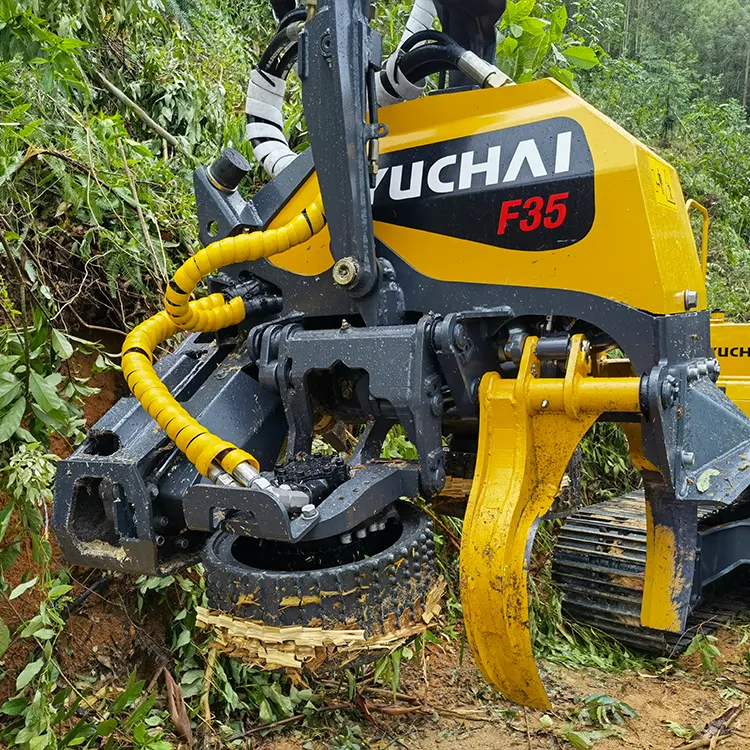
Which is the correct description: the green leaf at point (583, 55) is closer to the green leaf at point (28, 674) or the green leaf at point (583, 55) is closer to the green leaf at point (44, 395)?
the green leaf at point (44, 395)

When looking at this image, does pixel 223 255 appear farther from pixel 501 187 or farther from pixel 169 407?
pixel 501 187

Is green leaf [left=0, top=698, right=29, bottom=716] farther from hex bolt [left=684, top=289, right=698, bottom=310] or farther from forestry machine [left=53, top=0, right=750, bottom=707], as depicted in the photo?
hex bolt [left=684, top=289, right=698, bottom=310]

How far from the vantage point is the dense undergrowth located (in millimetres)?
2631

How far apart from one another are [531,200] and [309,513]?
1.04 m

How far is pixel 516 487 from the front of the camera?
201cm

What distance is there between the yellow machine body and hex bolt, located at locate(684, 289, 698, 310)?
17mm

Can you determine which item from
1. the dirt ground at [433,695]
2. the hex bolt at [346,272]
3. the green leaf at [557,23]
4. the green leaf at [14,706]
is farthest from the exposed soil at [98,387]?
the green leaf at [557,23]

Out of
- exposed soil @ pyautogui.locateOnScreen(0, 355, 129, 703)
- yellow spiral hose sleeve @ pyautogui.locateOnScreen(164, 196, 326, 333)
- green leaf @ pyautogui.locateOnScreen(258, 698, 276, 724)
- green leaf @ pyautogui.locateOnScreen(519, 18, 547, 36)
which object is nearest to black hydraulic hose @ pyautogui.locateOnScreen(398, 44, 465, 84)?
yellow spiral hose sleeve @ pyautogui.locateOnScreen(164, 196, 326, 333)

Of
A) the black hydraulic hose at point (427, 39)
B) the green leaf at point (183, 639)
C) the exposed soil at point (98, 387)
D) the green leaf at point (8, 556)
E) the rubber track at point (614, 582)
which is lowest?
the rubber track at point (614, 582)

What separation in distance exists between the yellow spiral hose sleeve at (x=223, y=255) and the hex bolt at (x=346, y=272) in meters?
0.18

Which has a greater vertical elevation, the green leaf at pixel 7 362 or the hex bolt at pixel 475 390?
the hex bolt at pixel 475 390

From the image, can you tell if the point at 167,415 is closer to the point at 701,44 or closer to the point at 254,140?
the point at 254,140

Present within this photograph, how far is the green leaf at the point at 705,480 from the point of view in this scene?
82.1 inches

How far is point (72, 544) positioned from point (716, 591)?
3.56 m
